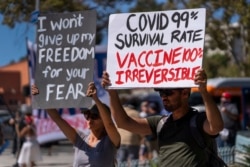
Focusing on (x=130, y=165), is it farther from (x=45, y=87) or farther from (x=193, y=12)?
(x=193, y=12)

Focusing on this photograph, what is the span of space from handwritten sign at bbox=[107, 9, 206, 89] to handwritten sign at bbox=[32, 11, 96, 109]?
55 centimetres

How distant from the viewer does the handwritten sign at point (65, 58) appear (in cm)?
544

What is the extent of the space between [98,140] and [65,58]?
3.27ft

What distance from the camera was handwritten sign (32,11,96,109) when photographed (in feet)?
17.8

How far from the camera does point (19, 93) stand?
201ft

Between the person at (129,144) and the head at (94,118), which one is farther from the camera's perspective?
the person at (129,144)

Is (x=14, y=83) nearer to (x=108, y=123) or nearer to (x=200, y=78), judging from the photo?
(x=108, y=123)

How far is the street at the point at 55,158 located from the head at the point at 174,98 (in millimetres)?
7654

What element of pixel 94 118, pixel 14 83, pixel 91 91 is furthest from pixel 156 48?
pixel 14 83

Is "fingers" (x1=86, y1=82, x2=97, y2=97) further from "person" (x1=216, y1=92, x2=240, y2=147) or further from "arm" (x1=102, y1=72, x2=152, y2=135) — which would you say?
"person" (x1=216, y1=92, x2=240, y2=147)

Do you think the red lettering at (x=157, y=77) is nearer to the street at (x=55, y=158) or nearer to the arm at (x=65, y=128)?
the arm at (x=65, y=128)

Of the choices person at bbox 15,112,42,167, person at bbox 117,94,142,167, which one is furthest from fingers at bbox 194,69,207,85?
person at bbox 15,112,42,167

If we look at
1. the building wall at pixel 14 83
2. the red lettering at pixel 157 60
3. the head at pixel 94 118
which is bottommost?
the head at pixel 94 118

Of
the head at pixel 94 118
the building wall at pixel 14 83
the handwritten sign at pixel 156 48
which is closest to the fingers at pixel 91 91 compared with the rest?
the head at pixel 94 118
